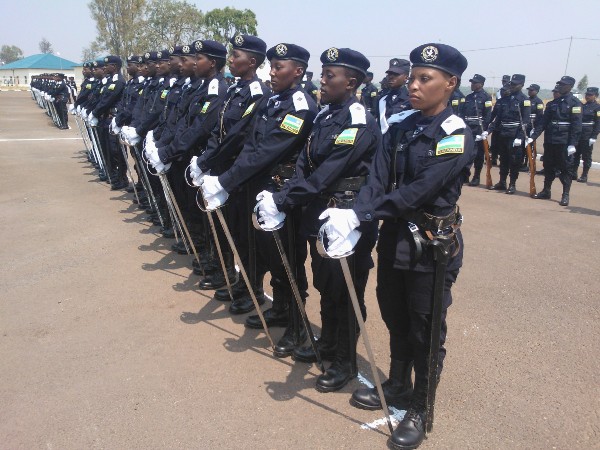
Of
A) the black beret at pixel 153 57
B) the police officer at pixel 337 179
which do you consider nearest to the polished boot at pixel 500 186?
the black beret at pixel 153 57

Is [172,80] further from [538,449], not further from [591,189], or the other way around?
[591,189]

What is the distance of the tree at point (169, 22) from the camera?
163ft

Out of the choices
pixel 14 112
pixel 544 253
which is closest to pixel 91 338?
pixel 544 253

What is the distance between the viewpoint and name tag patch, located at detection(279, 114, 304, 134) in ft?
11.9

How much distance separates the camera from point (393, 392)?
127 inches

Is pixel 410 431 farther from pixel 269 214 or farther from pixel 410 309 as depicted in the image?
pixel 269 214

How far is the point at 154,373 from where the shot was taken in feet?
11.9

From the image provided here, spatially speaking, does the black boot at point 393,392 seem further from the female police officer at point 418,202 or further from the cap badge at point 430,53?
the cap badge at point 430,53

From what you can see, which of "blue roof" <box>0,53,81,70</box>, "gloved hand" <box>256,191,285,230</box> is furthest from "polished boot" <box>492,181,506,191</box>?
"blue roof" <box>0,53,81,70</box>

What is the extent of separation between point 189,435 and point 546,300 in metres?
3.73

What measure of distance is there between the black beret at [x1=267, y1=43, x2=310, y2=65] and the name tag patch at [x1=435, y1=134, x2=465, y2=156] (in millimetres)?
1674

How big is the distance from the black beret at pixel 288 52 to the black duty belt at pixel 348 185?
118 cm

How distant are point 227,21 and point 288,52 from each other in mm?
49572

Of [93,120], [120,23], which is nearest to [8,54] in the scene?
[120,23]
